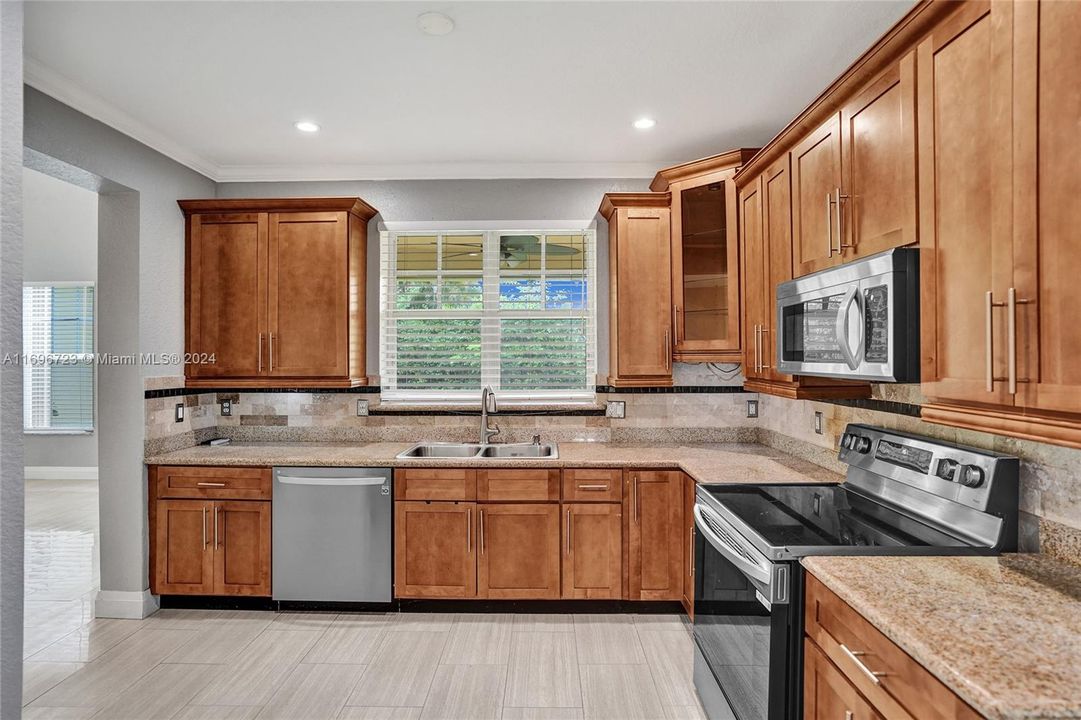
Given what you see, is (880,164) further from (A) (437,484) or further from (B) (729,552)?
(A) (437,484)

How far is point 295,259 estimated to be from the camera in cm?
349

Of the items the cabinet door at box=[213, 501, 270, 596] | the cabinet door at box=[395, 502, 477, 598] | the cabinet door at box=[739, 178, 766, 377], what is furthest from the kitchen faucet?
the cabinet door at box=[739, 178, 766, 377]

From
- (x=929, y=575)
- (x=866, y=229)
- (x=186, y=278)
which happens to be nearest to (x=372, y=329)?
(x=186, y=278)

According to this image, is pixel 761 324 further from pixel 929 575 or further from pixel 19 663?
pixel 19 663

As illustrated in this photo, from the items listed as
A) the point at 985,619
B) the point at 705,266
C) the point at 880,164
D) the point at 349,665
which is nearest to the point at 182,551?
the point at 349,665

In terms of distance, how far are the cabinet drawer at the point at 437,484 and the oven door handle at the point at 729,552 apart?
4.27ft

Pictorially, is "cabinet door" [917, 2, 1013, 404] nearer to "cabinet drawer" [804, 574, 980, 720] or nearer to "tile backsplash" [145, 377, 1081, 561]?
"cabinet drawer" [804, 574, 980, 720]

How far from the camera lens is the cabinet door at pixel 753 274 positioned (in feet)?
8.98

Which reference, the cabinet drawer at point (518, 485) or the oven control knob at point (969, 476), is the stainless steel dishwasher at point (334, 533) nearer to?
the cabinet drawer at point (518, 485)

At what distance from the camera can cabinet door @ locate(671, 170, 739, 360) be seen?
3.13 meters

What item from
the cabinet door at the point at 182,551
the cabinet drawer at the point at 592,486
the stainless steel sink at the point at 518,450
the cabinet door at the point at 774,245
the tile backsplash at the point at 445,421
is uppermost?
the cabinet door at the point at 774,245

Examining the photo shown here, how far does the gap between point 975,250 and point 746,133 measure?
6.95 ft

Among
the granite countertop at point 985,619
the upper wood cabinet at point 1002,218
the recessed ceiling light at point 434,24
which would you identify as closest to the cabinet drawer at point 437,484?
the granite countertop at point 985,619

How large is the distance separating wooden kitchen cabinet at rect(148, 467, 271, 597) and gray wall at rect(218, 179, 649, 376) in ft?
3.64
